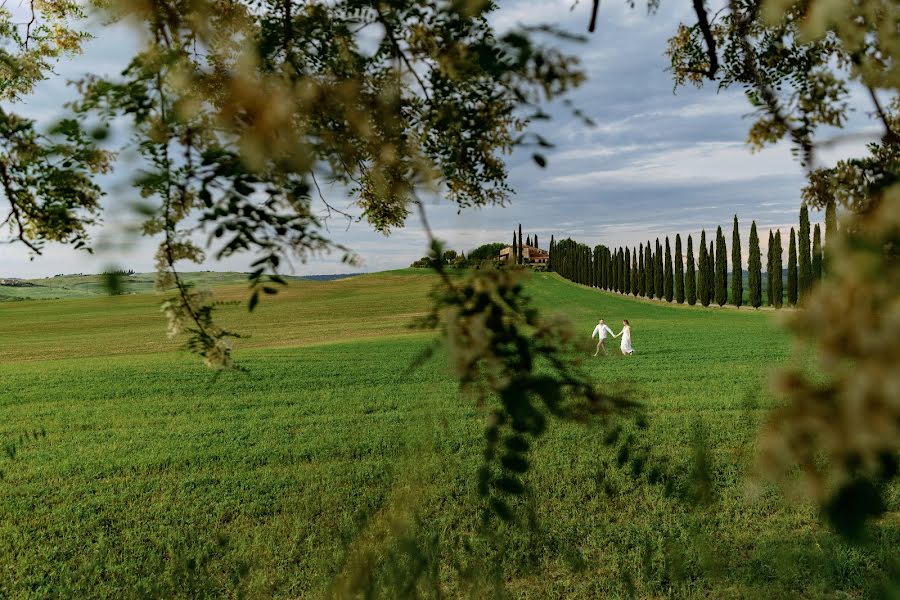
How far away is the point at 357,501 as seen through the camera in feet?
22.2

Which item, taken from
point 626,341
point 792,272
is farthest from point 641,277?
point 626,341

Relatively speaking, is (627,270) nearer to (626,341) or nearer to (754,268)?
(754,268)

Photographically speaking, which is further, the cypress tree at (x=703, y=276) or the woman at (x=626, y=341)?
the cypress tree at (x=703, y=276)

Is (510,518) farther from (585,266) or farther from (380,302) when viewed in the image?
(585,266)

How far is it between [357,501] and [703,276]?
3492cm

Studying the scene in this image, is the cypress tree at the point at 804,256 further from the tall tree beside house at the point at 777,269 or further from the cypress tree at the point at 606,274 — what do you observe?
the cypress tree at the point at 606,274

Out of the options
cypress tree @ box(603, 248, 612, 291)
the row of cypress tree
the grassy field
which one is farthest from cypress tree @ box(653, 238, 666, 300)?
the grassy field

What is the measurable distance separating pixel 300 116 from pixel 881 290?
283 cm

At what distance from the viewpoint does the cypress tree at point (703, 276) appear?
36438 millimetres

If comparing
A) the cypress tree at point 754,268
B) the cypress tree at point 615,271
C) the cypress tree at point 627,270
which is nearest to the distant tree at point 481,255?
the cypress tree at point 754,268

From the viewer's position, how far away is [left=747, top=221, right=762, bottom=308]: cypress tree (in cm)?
3319

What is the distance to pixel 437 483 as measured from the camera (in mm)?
7238

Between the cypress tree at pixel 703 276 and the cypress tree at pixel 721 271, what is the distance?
2.03 feet

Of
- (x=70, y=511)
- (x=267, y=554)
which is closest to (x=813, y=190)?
(x=267, y=554)
